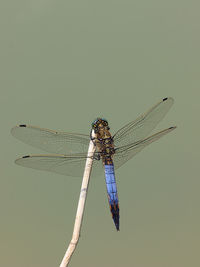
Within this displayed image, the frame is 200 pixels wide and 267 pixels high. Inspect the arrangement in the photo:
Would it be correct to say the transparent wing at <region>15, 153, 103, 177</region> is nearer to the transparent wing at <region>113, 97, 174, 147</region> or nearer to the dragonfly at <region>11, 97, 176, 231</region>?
the dragonfly at <region>11, 97, 176, 231</region>

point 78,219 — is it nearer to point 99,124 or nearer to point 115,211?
point 115,211

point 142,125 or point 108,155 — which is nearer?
point 108,155

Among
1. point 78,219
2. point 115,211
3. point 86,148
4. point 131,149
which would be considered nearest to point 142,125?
point 131,149

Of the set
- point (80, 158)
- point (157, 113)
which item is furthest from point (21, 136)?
point (157, 113)

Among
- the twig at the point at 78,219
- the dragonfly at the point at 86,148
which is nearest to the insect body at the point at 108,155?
the dragonfly at the point at 86,148

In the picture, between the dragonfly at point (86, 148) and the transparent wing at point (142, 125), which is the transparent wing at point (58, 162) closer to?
the dragonfly at point (86, 148)

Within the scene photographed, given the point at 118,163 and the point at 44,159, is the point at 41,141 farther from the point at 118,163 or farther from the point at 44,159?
the point at 118,163
